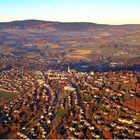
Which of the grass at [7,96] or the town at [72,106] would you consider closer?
the town at [72,106]

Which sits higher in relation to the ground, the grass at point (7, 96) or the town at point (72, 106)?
the town at point (72, 106)

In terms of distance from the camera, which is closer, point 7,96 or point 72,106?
point 72,106

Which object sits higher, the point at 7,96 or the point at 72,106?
the point at 72,106

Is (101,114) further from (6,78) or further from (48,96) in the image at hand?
(6,78)

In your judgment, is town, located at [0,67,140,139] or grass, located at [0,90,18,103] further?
grass, located at [0,90,18,103]

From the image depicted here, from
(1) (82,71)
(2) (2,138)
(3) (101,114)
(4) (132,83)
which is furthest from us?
(1) (82,71)

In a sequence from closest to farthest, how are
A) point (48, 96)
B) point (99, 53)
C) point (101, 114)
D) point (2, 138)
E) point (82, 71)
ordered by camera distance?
point (2, 138) → point (101, 114) → point (48, 96) → point (82, 71) → point (99, 53)

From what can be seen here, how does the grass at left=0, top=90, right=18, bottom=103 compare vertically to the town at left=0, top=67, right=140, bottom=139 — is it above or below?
below

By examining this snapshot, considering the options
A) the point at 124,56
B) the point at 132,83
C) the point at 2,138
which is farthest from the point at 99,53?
the point at 2,138
